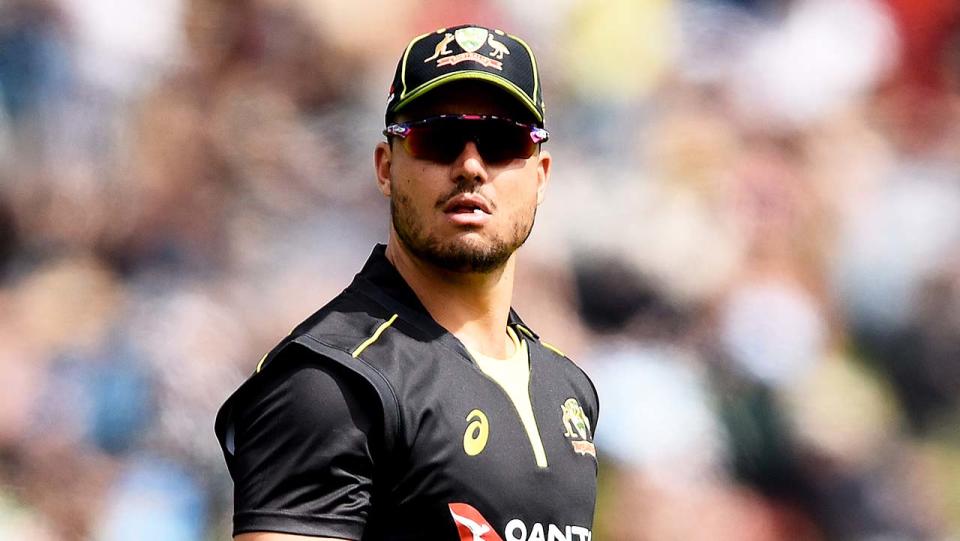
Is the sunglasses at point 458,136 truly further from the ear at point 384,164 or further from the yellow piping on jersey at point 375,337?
the yellow piping on jersey at point 375,337

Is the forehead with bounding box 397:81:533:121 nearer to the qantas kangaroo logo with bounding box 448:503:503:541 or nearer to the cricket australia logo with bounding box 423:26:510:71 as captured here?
the cricket australia logo with bounding box 423:26:510:71

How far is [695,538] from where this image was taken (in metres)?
4.55

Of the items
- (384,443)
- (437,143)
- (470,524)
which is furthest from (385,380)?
(437,143)

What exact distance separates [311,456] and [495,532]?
0.33 metres

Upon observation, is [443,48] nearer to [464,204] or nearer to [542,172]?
[464,204]

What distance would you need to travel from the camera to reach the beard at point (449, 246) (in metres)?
2.40

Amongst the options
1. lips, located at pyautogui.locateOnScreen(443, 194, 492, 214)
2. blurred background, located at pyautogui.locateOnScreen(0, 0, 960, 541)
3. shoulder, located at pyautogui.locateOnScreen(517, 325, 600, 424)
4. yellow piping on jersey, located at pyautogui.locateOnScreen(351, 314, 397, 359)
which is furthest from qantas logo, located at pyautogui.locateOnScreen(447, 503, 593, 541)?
blurred background, located at pyautogui.locateOnScreen(0, 0, 960, 541)

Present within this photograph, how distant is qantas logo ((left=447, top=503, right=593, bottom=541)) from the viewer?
2141 millimetres

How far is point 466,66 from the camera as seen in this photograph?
2.37m

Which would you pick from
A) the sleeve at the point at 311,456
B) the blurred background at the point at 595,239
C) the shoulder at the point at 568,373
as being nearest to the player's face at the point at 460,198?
the shoulder at the point at 568,373

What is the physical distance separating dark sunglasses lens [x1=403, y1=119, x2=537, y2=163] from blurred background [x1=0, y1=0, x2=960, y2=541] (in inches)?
76.3

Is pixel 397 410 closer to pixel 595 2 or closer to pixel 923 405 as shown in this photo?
pixel 595 2

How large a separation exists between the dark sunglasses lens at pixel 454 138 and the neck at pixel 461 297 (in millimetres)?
176

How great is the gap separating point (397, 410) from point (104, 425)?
212cm
